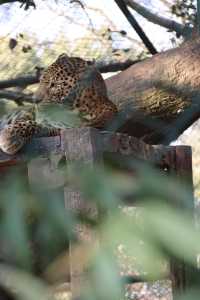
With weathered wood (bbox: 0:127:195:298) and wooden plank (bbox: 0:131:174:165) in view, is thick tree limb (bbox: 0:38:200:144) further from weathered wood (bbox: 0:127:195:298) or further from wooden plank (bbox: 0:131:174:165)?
wooden plank (bbox: 0:131:174:165)

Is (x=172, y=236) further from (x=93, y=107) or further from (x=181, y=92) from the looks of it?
(x=181, y=92)

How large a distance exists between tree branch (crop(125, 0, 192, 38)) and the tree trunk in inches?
14.5

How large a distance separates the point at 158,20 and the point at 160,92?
2.26 feet

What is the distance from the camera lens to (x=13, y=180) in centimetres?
28

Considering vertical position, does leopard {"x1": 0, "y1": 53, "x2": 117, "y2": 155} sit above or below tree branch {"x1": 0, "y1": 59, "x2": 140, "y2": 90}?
above

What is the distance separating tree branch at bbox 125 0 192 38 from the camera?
294 cm

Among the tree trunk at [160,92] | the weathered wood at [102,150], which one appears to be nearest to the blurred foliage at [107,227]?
the weathered wood at [102,150]

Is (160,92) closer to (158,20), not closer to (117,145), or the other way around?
(158,20)

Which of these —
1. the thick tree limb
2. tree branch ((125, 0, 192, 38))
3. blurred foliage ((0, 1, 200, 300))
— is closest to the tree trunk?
the thick tree limb

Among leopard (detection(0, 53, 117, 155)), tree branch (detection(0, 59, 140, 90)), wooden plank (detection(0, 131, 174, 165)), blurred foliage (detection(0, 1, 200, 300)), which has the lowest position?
tree branch (detection(0, 59, 140, 90))

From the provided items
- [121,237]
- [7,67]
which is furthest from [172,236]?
[7,67]

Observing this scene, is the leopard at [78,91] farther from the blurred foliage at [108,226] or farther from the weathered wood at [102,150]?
the blurred foliage at [108,226]

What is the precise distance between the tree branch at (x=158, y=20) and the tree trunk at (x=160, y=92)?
37cm

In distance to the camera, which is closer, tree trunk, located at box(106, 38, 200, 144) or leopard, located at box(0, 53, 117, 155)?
leopard, located at box(0, 53, 117, 155)
